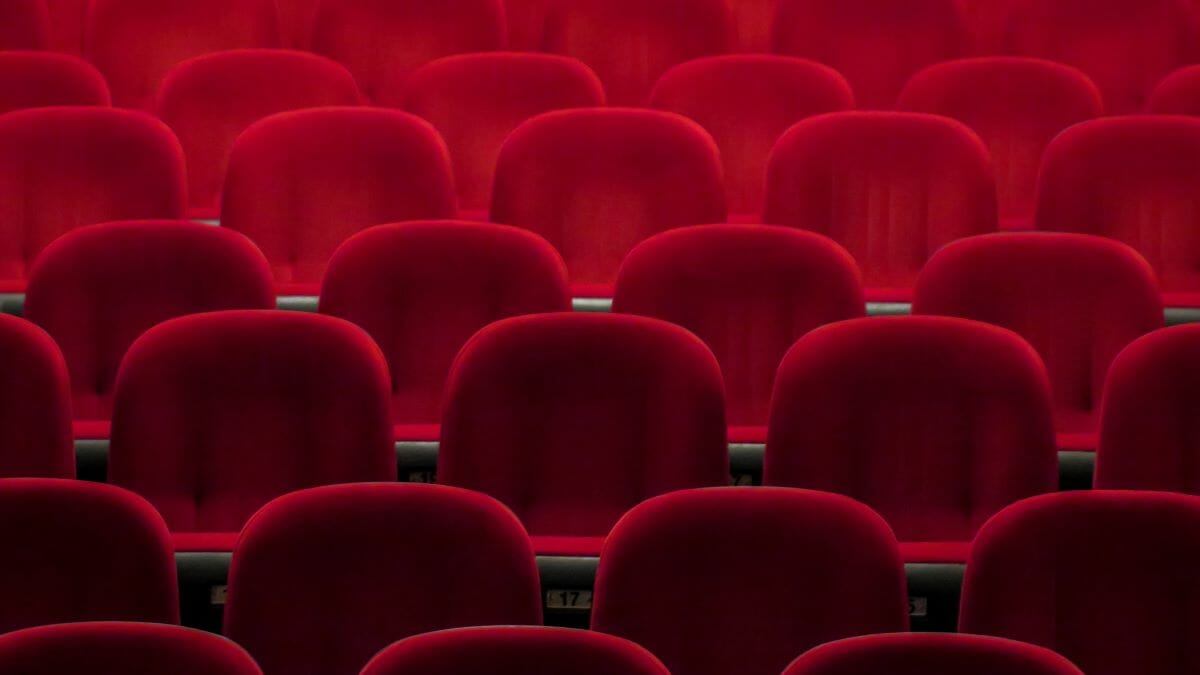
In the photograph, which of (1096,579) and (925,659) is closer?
(925,659)

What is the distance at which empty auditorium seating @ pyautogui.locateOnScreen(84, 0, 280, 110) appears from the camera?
4055 millimetres

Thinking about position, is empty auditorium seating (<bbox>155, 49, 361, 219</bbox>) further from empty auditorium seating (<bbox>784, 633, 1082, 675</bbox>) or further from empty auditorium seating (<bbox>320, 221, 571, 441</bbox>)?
empty auditorium seating (<bbox>784, 633, 1082, 675</bbox>)

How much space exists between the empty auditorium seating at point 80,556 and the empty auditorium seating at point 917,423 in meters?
0.84

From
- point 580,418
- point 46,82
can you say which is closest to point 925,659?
point 580,418

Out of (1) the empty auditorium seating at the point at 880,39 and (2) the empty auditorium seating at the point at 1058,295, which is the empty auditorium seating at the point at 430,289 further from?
(1) the empty auditorium seating at the point at 880,39

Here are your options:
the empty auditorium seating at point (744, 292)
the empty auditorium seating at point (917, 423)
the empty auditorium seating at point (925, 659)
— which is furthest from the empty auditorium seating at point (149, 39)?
the empty auditorium seating at point (925, 659)

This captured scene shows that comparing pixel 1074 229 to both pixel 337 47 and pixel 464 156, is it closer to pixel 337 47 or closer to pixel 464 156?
pixel 464 156

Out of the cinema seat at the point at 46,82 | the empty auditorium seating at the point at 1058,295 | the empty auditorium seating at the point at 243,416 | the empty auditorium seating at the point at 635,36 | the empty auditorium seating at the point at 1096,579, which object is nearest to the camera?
the empty auditorium seating at the point at 1096,579

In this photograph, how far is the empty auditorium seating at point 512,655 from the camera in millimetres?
1708

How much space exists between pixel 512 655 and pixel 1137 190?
189 centimetres

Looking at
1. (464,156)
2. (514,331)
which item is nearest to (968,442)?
(514,331)

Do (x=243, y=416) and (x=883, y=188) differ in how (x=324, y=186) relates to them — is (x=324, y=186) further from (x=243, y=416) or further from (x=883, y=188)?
(x=883, y=188)

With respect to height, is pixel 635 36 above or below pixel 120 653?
above

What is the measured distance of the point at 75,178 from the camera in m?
3.25
